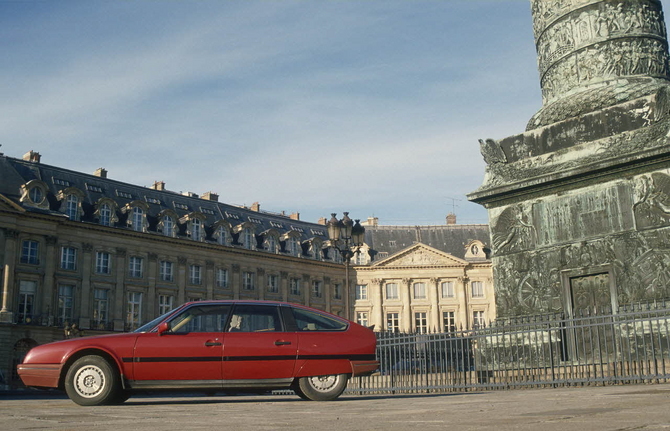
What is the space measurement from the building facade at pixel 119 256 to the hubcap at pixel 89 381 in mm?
35119

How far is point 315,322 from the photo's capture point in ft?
30.5

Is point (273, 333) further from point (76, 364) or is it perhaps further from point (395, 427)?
point (395, 427)

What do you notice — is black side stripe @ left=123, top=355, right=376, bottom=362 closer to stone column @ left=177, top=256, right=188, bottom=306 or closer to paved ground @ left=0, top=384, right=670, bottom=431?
paved ground @ left=0, top=384, right=670, bottom=431

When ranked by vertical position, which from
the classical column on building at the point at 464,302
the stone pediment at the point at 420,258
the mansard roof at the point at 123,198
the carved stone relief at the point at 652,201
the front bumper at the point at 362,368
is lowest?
the front bumper at the point at 362,368

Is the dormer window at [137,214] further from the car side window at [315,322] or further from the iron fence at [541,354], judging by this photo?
the car side window at [315,322]

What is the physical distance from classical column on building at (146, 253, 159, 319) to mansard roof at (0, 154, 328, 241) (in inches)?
110

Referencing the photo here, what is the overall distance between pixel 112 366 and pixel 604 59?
10.0 meters

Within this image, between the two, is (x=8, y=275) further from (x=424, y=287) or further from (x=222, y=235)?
(x=424, y=287)

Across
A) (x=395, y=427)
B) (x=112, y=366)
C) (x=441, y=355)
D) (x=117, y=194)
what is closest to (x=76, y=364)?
(x=112, y=366)

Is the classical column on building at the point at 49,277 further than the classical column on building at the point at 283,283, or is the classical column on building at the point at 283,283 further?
the classical column on building at the point at 283,283

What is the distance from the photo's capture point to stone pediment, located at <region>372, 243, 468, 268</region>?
6481cm

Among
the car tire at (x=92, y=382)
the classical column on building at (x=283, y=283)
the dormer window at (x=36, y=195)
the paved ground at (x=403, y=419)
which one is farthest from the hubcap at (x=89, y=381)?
the classical column on building at (x=283, y=283)

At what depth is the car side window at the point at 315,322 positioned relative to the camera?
9.20 metres

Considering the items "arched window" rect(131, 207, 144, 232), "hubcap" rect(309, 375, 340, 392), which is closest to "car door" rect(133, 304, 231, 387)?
"hubcap" rect(309, 375, 340, 392)
